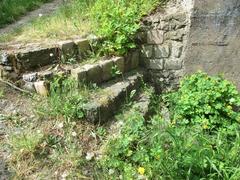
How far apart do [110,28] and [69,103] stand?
3.47 feet

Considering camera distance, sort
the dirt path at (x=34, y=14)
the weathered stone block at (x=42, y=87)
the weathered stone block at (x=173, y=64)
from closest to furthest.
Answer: the weathered stone block at (x=42, y=87), the weathered stone block at (x=173, y=64), the dirt path at (x=34, y=14)

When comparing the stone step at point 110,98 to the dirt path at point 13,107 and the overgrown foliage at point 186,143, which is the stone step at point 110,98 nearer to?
the overgrown foliage at point 186,143

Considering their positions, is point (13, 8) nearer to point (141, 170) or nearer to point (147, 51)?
point (147, 51)

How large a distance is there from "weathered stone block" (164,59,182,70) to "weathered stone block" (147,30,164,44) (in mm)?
256

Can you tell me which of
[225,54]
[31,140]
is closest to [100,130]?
[31,140]

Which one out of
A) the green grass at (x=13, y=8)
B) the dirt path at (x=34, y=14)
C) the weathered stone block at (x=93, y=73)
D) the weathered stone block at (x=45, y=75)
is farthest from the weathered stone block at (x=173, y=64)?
the green grass at (x=13, y=8)

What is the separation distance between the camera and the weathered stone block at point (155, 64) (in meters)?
4.41

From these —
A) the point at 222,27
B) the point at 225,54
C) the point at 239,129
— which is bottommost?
the point at 239,129

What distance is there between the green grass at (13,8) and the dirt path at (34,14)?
10 cm

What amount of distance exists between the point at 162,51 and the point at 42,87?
1.49 m

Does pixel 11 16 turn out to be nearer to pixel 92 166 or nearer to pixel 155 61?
pixel 155 61

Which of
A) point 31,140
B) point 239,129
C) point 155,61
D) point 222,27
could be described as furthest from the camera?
point 155,61

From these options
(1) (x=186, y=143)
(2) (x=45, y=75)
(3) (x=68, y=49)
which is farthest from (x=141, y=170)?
(3) (x=68, y=49)

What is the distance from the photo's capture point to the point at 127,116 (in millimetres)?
3613
